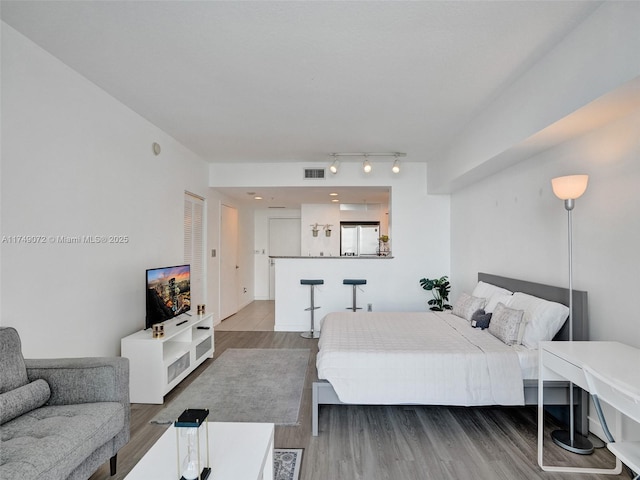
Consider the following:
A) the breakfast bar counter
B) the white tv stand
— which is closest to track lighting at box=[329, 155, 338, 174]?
the breakfast bar counter

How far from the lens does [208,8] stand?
1.89 metres

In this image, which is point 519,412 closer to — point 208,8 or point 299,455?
point 299,455

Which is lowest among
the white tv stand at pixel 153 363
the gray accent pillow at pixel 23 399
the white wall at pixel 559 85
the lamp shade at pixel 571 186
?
the white tv stand at pixel 153 363

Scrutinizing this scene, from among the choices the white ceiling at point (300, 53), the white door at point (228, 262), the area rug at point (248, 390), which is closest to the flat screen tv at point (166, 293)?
the area rug at point (248, 390)

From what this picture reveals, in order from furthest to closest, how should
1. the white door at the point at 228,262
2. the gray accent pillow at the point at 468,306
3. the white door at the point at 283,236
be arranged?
the white door at the point at 283,236, the white door at the point at 228,262, the gray accent pillow at the point at 468,306

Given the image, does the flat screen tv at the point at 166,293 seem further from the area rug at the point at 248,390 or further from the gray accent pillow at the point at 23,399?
the gray accent pillow at the point at 23,399

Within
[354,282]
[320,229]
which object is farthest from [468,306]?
[320,229]

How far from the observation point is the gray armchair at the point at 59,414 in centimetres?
147

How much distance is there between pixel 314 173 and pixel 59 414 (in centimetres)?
442

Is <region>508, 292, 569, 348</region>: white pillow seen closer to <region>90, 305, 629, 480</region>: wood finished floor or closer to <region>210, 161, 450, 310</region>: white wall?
<region>90, 305, 629, 480</region>: wood finished floor

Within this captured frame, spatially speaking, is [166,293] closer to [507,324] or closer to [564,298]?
[507,324]

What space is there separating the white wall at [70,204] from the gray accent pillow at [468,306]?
3434 mm

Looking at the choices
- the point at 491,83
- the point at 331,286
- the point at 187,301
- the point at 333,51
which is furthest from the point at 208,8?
the point at 331,286

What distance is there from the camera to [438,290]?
542cm
